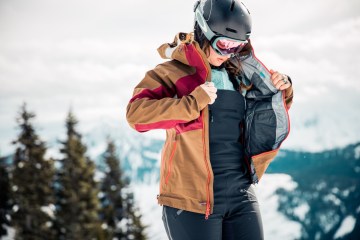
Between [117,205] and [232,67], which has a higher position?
[232,67]

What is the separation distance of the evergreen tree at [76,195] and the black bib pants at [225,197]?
2843cm

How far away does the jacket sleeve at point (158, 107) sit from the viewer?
2.78 meters

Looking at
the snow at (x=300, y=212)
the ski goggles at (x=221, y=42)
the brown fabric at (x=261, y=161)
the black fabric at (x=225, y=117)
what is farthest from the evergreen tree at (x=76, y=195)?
the ski goggles at (x=221, y=42)

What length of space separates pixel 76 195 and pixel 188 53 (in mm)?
29633

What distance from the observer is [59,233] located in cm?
3023

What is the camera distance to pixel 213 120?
3084mm

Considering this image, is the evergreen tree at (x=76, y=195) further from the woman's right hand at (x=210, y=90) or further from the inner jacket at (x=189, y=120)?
the woman's right hand at (x=210, y=90)

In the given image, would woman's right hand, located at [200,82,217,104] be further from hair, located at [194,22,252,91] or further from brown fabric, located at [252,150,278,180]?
brown fabric, located at [252,150,278,180]

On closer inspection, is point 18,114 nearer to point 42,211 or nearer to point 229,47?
point 42,211

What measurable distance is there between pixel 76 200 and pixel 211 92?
29494mm

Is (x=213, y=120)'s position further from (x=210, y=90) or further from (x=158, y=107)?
(x=158, y=107)

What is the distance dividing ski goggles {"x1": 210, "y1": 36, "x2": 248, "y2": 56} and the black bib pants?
36cm

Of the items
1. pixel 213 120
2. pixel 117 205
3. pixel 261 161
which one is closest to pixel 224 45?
pixel 213 120

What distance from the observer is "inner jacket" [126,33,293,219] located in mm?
2832
